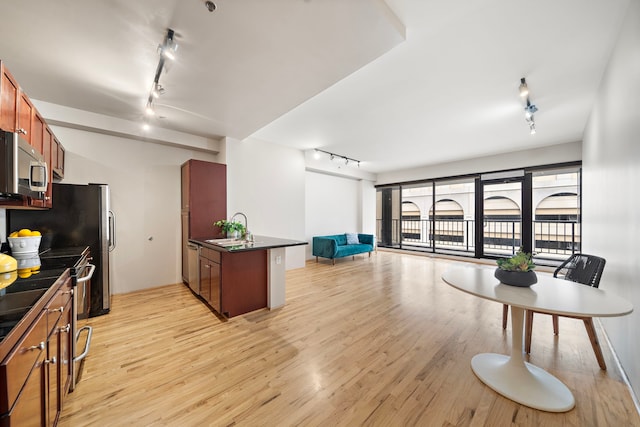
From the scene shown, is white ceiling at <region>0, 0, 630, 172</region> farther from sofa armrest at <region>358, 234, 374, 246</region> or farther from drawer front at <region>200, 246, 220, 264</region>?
sofa armrest at <region>358, 234, 374, 246</region>

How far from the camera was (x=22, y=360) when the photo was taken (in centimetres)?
91

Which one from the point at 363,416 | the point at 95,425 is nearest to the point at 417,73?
the point at 363,416

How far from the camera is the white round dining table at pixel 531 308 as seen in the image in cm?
146

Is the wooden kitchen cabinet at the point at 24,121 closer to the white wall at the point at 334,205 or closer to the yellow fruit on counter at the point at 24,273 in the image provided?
the yellow fruit on counter at the point at 24,273

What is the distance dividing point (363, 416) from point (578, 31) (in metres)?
3.62

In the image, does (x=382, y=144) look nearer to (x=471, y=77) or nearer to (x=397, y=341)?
(x=471, y=77)

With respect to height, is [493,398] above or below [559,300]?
below

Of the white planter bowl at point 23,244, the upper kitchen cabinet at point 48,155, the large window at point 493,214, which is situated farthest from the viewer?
the large window at point 493,214

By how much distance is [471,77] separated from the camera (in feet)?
9.12

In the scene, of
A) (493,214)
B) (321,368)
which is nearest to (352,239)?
(493,214)

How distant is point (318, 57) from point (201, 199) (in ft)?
9.74

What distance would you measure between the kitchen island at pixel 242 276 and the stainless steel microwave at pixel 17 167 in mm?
1581

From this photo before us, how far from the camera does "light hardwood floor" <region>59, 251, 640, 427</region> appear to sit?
1557 mm

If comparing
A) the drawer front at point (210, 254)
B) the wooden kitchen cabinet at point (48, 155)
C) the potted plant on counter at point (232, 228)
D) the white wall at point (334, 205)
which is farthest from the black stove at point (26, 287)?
the white wall at point (334, 205)
